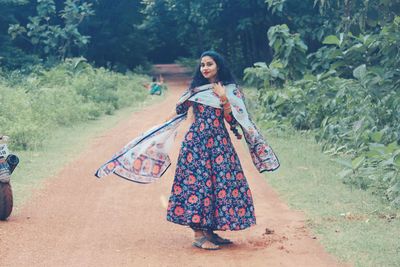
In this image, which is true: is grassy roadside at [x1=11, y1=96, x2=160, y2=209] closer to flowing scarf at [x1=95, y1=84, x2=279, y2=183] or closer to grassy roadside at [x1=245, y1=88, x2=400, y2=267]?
flowing scarf at [x1=95, y1=84, x2=279, y2=183]

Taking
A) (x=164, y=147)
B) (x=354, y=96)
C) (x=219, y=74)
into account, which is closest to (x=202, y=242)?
(x=164, y=147)

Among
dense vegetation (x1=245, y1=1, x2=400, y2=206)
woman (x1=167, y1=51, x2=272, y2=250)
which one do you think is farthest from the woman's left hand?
dense vegetation (x1=245, y1=1, x2=400, y2=206)

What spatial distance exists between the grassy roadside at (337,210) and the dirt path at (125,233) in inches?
6.9

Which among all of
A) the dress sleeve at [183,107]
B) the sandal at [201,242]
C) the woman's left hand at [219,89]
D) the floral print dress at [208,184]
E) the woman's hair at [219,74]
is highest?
the woman's hair at [219,74]

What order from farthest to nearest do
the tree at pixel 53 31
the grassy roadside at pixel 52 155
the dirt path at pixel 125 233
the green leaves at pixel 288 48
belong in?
the tree at pixel 53 31 → the green leaves at pixel 288 48 → the grassy roadside at pixel 52 155 → the dirt path at pixel 125 233

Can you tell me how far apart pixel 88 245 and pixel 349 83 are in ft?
18.2

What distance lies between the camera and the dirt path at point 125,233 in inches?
243

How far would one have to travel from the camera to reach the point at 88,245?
21.8ft

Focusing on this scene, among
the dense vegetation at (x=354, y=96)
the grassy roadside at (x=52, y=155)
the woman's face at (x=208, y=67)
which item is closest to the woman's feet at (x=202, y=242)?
the woman's face at (x=208, y=67)

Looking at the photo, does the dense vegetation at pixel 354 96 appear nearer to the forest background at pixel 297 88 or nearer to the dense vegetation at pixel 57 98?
the forest background at pixel 297 88

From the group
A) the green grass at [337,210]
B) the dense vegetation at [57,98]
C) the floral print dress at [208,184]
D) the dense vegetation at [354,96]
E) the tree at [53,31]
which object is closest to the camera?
the green grass at [337,210]

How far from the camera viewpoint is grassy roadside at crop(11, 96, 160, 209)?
9.78 m

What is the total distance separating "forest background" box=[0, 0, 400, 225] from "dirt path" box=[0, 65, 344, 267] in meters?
1.39

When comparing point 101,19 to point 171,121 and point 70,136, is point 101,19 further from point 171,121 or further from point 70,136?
point 171,121
